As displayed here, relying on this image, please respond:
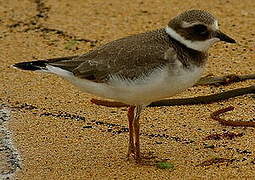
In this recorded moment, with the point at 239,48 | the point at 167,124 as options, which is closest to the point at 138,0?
the point at 239,48

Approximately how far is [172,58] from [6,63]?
303 centimetres

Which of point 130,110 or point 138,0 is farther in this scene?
point 138,0

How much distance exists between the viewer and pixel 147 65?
16.3ft

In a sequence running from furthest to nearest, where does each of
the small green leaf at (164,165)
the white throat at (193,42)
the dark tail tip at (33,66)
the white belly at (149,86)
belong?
the dark tail tip at (33,66) < the small green leaf at (164,165) < the white throat at (193,42) < the white belly at (149,86)

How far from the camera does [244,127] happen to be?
229 inches

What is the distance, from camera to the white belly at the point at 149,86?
16.1 feet

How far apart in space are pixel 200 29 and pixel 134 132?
937mm

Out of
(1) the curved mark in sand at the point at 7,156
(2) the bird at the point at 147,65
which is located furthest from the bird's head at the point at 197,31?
(1) the curved mark in sand at the point at 7,156

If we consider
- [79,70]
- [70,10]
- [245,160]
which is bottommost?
[70,10]

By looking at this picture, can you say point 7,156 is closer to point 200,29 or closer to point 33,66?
point 33,66

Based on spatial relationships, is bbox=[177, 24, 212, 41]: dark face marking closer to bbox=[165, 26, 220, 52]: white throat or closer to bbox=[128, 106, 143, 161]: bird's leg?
bbox=[165, 26, 220, 52]: white throat

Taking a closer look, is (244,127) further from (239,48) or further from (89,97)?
(239,48)

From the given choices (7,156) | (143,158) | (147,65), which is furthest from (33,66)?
(143,158)

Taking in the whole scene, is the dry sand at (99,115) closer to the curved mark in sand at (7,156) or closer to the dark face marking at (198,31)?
the curved mark in sand at (7,156)
